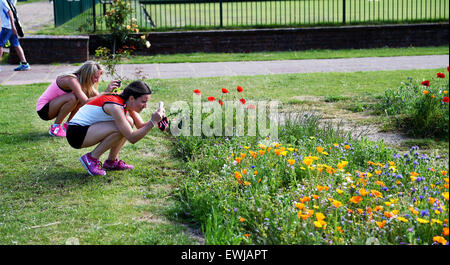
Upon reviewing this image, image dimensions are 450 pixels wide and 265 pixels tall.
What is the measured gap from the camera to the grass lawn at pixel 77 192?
408cm

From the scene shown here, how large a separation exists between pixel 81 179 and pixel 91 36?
8.33 meters

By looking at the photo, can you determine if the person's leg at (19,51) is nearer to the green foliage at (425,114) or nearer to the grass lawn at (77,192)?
the grass lawn at (77,192)

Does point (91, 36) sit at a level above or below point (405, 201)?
above

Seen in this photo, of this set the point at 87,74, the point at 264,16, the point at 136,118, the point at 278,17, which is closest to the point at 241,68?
the point at 87,74

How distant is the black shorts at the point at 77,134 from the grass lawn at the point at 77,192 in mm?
266

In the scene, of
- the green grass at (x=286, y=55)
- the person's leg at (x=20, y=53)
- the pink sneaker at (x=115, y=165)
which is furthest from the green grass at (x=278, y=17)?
the pink sneaker at (x=115, y=165)

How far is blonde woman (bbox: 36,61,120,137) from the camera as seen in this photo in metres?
6.18

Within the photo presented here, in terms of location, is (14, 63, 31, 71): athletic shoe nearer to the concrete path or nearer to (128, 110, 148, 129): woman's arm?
the concrete path

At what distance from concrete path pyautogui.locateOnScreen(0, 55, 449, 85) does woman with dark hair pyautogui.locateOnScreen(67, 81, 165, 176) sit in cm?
463

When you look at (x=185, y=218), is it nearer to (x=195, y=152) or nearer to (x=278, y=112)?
(x=195, y=152)

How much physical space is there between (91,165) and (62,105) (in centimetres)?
150

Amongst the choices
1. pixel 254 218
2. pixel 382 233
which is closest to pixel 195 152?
pixel 254 218

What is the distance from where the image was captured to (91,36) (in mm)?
13016

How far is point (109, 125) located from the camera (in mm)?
5262
